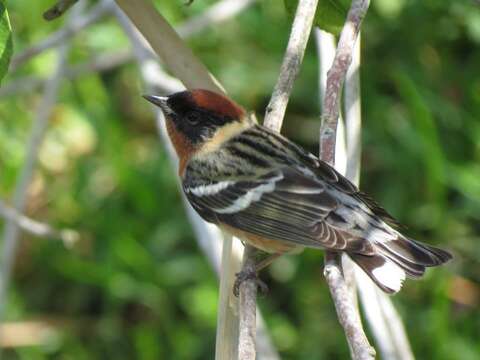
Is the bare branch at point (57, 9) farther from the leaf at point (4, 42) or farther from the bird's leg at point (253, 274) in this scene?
the bird's leg at point (253, 274)

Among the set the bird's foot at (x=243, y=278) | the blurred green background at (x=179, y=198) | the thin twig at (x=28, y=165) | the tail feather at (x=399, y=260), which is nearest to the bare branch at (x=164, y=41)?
the bird's foot at (x=243, y=278)

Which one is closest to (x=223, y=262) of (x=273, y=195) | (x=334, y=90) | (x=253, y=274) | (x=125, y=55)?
(x=253, y=274)

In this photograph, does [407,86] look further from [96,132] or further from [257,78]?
[96,132]

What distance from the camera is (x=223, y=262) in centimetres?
264

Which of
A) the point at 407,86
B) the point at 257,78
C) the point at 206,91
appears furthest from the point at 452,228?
the point at 206,91

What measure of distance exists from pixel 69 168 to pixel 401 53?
165 cm

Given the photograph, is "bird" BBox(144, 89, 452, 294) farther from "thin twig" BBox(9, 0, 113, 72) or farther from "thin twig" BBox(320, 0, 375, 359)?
"thin twig" BBox(9, 0, 113, 72)

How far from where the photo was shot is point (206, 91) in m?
2.94

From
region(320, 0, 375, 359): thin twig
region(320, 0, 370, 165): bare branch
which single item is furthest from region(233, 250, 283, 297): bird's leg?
region(320, 0, 370, 165): bare branch

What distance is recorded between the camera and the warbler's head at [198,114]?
3.07m

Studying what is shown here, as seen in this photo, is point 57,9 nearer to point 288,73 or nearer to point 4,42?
point 4,42

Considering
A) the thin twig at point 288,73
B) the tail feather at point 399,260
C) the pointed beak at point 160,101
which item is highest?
the thin twig at point 288,73

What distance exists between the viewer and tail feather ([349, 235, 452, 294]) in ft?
8.40

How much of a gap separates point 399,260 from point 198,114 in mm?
876
